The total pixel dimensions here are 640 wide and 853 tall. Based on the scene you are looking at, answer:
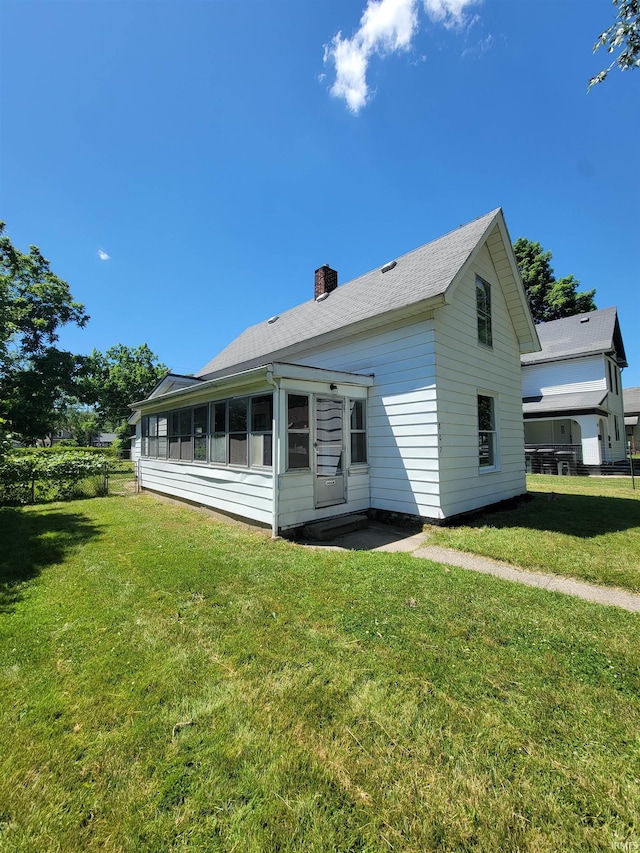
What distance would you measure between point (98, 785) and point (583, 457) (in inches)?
822

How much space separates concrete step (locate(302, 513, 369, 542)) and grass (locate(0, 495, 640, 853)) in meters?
2.11

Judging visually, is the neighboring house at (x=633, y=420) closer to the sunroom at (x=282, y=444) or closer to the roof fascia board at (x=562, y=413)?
the roof fascia board at (x=562, y=413)

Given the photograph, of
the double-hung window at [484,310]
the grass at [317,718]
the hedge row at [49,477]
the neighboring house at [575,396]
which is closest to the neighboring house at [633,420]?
the neighboring house at [575,396]

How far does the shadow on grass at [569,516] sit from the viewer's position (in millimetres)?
6750

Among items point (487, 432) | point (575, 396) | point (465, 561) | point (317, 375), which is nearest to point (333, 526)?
point (465, 561)

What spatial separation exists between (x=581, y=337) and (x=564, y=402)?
4306 mm

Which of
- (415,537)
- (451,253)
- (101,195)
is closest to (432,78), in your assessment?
(451,253)

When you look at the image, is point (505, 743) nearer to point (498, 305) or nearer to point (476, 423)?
point (476, 423)

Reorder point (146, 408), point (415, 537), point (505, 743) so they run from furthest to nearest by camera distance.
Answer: point (146, 408) < point (415, 537) < point (505, 743)

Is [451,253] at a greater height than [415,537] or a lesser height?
greater

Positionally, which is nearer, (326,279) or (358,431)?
(358,431)

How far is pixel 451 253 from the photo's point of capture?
7.93 meters

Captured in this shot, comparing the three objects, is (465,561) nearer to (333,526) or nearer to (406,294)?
(333,526)

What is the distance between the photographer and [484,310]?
Result: 8.80 metres
